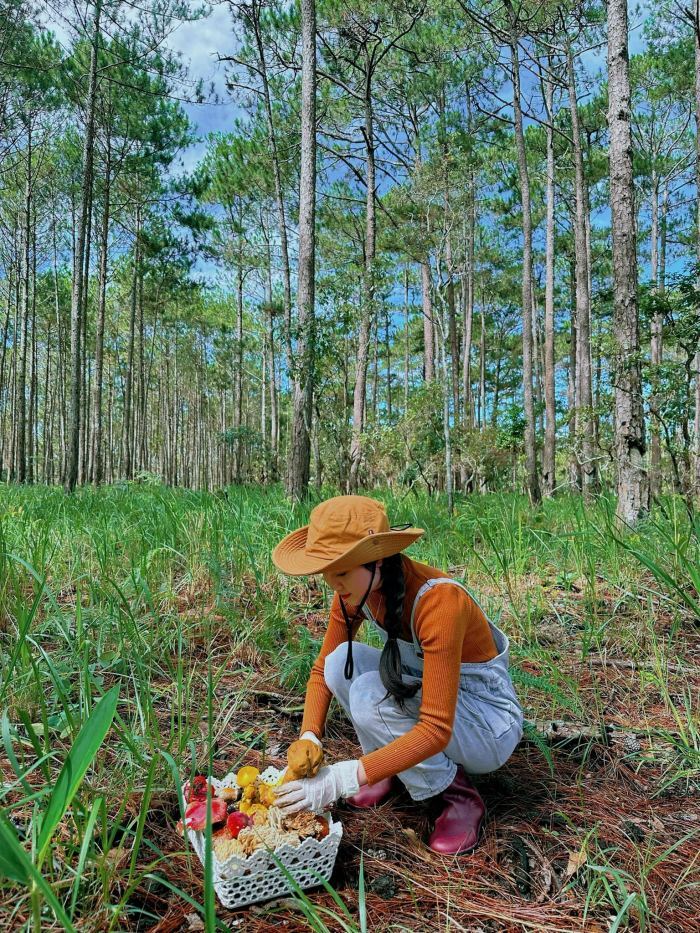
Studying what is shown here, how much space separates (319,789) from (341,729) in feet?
2.22

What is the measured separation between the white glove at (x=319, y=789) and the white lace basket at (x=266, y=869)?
65 mm

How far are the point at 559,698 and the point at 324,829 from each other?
89 cm

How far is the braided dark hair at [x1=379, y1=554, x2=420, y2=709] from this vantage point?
55.2 inches

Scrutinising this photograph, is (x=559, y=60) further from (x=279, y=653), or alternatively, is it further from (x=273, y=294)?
(x=279, y=653)

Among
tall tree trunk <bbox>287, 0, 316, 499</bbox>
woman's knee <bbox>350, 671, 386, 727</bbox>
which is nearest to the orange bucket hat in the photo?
woman's knee <bbox>350, 671, 386, 727</bbox>

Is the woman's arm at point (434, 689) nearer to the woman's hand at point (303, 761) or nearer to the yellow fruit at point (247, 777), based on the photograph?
the woman's hand at point (303, 761)

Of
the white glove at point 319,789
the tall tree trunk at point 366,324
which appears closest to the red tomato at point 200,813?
the white glove at point 319,789

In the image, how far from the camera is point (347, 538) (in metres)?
1.31

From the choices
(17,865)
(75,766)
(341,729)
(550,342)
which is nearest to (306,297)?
(341,729)

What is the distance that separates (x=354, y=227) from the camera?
15.3 m

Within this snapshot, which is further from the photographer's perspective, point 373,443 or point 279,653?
point 373,443

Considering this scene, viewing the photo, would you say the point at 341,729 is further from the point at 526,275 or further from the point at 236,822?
the point at 526,275

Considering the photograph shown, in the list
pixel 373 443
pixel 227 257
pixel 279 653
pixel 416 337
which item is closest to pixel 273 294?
pixel 227 257

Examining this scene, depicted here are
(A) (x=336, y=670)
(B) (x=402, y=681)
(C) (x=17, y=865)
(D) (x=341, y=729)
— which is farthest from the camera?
(D) (x=341, y=729)
